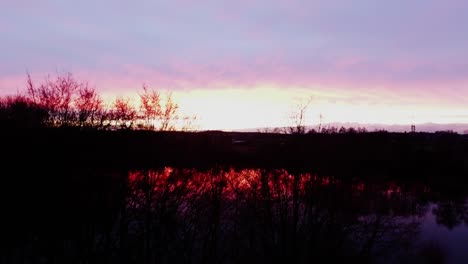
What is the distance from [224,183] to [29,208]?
1490 cm

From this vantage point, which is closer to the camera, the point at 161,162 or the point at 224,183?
the point at 161,162

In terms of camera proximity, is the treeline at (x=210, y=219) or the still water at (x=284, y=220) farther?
the still water at (x=284, y=220)

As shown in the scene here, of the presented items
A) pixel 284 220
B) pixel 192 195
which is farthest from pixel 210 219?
pixel 284 220

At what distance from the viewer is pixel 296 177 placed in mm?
31078

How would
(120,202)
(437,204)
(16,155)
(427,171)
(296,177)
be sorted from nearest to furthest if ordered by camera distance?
1. (16,155)
2. (120,202)
3. (296,177)
4. (437,204)
5. (427,171)

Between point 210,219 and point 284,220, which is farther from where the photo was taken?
point 284,220

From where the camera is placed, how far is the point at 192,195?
27.3 meters

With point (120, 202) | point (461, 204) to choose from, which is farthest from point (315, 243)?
point (461, 204)

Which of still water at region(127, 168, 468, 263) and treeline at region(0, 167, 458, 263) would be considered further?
still water at region(127, 168, 468, 263)

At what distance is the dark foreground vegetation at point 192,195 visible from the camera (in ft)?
56.3

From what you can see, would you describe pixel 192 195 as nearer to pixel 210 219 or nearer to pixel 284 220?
→ pixel 210 219

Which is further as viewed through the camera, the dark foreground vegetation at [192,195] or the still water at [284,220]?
the still water at [284,220]

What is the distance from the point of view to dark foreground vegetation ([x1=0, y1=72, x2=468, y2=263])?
1717 cm

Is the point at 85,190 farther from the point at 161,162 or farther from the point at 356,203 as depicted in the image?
the point at 356,203
